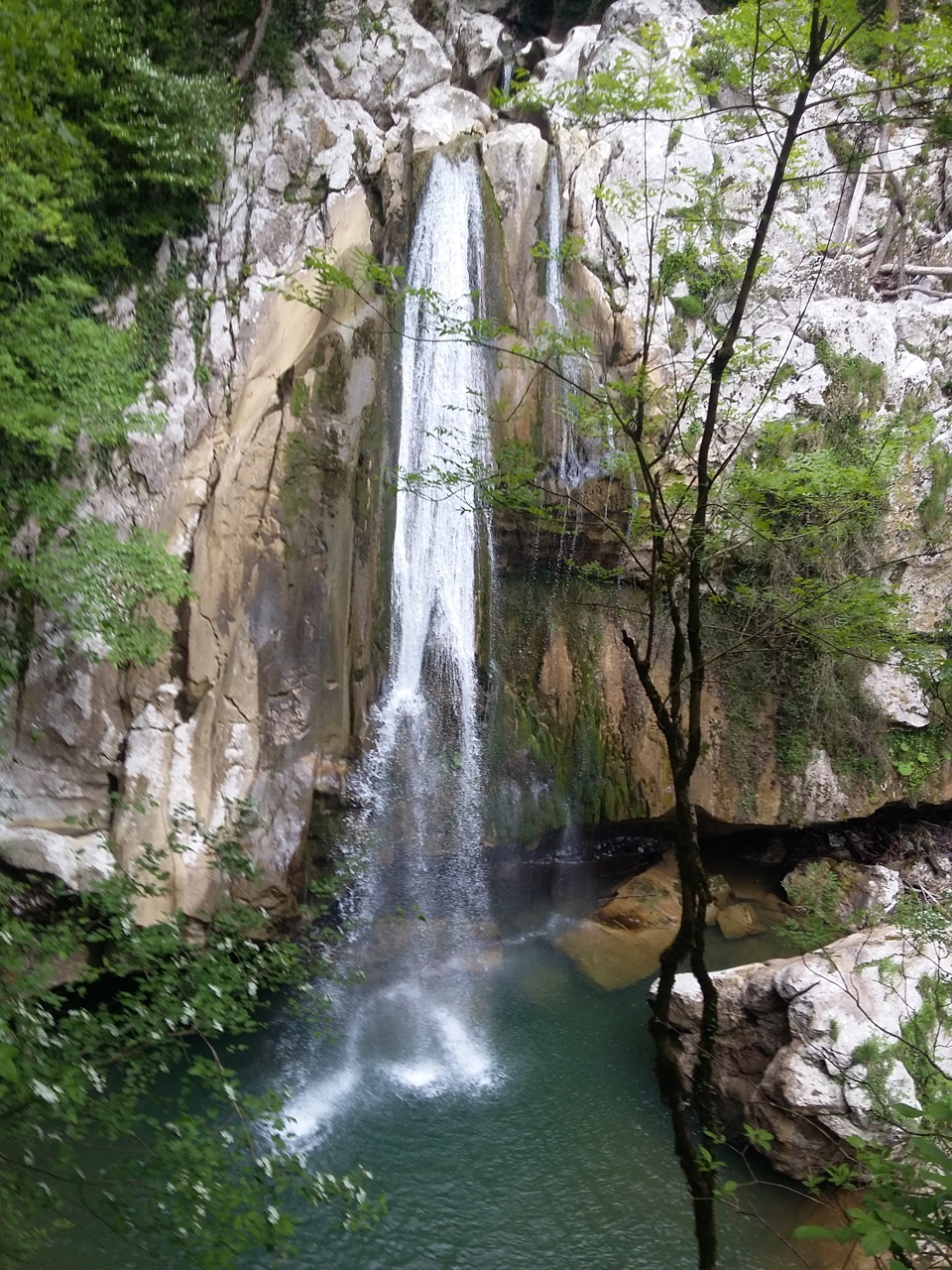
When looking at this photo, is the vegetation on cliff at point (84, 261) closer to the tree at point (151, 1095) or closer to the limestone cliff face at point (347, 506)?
the limestone cliff face at point (347, 506)

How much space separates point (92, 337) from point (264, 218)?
10.1ft

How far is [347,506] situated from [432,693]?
2.41 meters

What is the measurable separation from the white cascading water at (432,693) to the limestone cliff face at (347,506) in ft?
1.05

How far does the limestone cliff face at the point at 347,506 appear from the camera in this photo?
7.26m

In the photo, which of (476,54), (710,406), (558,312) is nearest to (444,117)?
(476,54)

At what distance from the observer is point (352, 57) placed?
33.3 feet

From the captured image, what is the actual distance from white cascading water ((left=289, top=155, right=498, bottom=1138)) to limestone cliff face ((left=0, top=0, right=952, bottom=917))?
32cm

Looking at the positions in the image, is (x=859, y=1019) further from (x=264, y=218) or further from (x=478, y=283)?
(x=264, y=218)

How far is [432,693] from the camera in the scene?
934cm

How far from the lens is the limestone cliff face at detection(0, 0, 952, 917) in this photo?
7.26m

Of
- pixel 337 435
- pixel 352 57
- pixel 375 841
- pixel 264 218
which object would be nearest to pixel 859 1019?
pixel 375 841

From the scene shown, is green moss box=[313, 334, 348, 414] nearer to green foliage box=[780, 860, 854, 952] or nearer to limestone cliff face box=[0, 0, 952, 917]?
limestone cliff face box=[0, 0, 952, 917]

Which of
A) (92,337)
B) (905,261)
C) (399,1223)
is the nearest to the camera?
(399,1223)

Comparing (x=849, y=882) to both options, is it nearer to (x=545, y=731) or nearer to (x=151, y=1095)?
(x=545, y=731)
